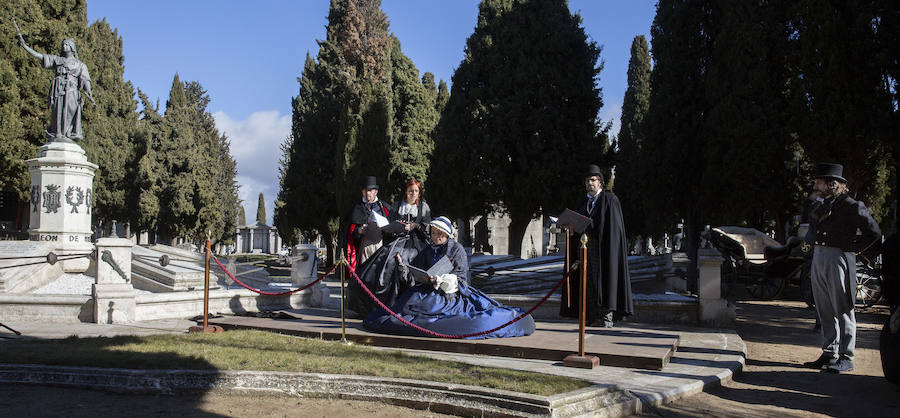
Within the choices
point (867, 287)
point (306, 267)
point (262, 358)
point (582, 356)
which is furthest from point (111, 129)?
point (867, 287)

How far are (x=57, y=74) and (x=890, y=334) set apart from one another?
648 inches

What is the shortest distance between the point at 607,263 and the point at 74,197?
11.6 meters

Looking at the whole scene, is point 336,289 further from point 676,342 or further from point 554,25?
point 554,25

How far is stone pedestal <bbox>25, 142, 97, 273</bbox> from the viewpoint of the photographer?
13312 millimetres

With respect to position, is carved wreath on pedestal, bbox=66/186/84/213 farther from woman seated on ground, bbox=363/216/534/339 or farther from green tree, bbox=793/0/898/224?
green tree, bbox=793/0/898/224

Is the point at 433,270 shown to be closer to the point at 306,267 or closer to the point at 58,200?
the point at 306,267

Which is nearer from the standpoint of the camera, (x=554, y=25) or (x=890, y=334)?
(x=890, y=334)

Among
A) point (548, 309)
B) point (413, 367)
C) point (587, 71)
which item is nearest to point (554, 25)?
point (587, 71)

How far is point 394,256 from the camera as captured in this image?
9.12 metres

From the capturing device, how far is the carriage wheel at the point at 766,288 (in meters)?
15.2

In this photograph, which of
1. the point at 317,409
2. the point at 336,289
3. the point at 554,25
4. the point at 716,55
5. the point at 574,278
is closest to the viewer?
the point at 317,409

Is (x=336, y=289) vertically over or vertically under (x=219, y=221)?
under

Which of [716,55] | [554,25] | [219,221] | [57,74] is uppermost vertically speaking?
[554,25]

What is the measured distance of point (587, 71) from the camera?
79.2ft
